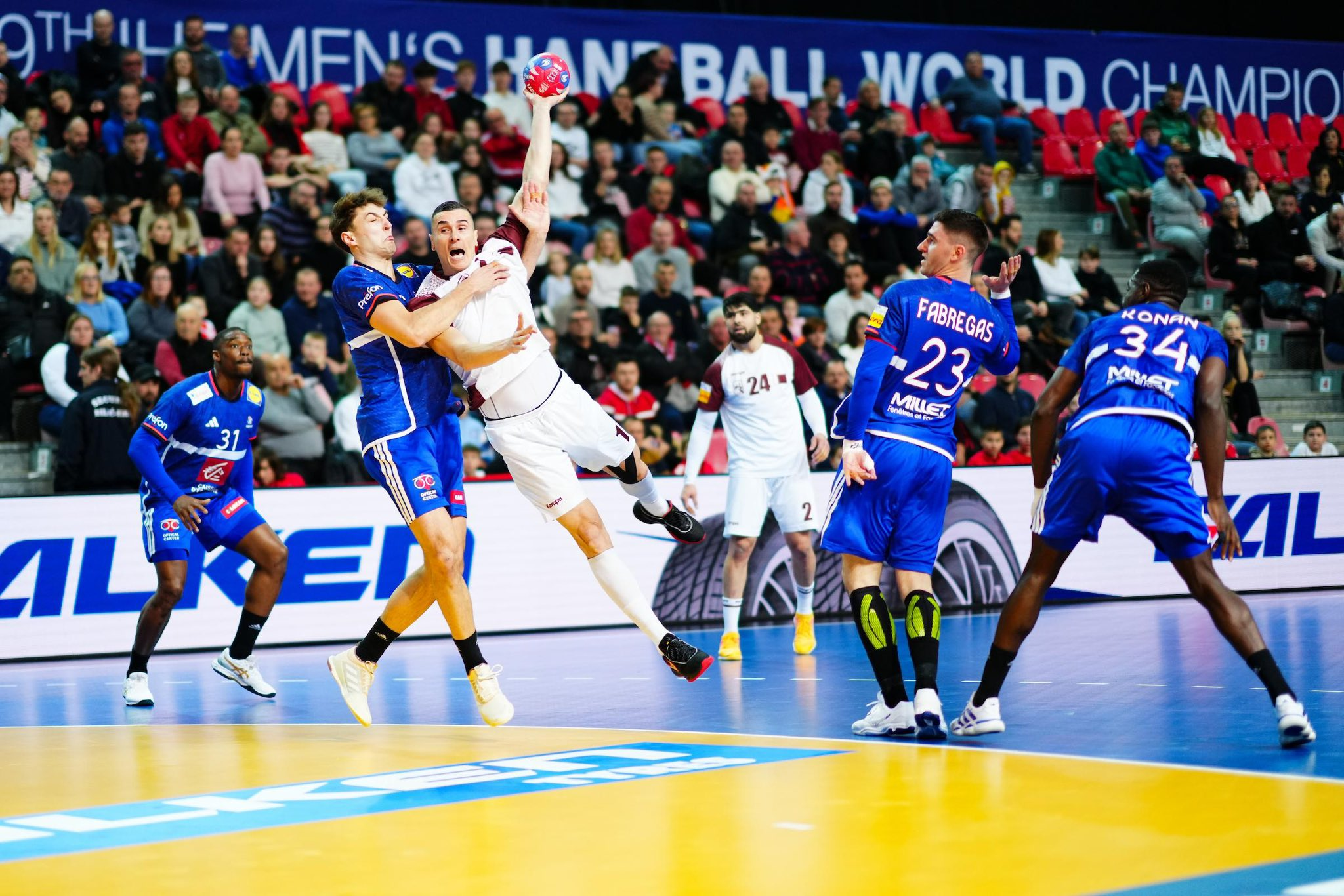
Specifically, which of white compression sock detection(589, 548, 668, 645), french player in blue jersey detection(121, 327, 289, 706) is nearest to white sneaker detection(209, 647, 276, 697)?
french player in blue jersey detection(121, 327, 289, 706)

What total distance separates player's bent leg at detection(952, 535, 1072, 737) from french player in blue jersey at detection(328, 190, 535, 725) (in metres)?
2.08

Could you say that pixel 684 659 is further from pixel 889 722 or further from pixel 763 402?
pixel 763 402

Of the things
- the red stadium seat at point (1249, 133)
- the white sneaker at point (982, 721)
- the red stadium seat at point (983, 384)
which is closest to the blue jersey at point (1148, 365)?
the white sneaker at point (982, 721)

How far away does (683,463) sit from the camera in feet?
46.2

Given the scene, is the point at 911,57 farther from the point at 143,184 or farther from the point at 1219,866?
the point at 1219,866

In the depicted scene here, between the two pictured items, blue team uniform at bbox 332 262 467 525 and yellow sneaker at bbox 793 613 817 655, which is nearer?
blue team uniform at bbox 332 262 467 525

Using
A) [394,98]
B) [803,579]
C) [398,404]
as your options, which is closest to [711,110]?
[394,98]

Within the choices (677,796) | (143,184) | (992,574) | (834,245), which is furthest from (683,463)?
(677,796)

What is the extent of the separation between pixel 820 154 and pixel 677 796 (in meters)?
14.5

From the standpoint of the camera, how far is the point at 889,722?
682 centimetres

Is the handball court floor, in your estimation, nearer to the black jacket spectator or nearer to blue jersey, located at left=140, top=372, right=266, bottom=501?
blue jersey, located at left=140, top=372, right=266, bottom=501

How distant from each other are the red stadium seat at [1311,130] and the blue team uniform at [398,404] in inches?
740

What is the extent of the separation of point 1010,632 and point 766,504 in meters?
4.38

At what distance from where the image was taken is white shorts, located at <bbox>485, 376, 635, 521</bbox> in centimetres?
732
